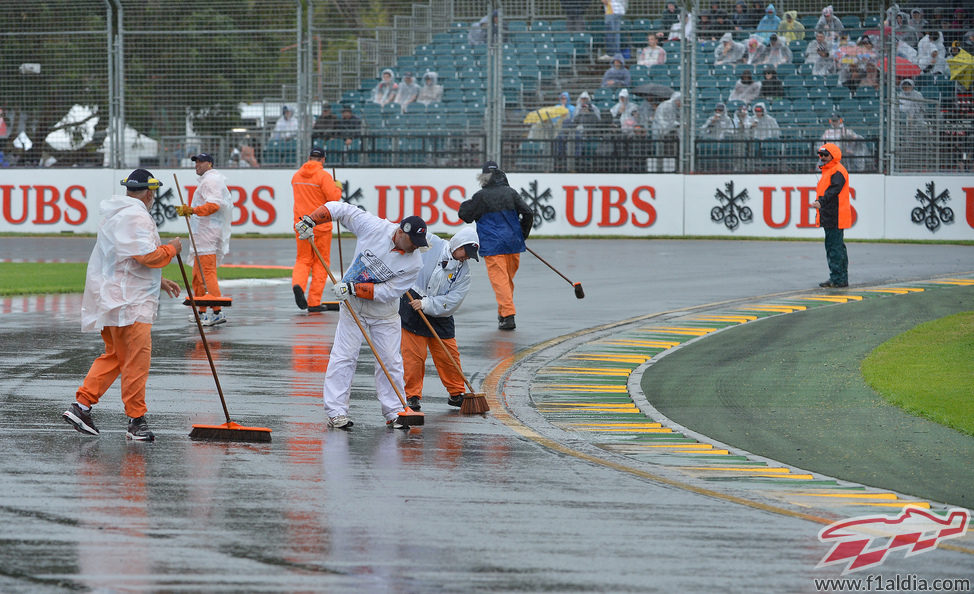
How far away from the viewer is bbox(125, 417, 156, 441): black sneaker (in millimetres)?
8742

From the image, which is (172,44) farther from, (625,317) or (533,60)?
(625,317)

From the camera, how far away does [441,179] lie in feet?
92.8

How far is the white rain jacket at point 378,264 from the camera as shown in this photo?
366 inches

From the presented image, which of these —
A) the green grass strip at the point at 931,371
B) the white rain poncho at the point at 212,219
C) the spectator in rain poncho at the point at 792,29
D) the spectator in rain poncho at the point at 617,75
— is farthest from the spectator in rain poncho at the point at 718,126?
the white rain poncho at the point at 212,219

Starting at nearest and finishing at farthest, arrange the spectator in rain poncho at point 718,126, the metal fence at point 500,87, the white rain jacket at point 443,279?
the white rain jacket at point 443,279, the metal fence at point 500,87, the spectator in rain poncho at point 718,126

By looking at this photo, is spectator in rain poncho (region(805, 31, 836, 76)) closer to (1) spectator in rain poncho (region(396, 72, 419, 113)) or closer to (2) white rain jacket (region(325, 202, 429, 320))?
(1) spectator in rain poncho (region(396, 72, 419, 113))

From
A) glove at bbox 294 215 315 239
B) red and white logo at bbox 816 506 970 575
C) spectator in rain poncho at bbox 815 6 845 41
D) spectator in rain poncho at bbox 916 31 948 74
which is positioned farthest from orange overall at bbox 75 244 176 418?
spectator in rain poncho at bbox 815 6 845 41

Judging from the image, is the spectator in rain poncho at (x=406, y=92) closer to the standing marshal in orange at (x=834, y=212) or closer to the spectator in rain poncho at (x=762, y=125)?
the spectator in rain poncho at (x=762, y=125)

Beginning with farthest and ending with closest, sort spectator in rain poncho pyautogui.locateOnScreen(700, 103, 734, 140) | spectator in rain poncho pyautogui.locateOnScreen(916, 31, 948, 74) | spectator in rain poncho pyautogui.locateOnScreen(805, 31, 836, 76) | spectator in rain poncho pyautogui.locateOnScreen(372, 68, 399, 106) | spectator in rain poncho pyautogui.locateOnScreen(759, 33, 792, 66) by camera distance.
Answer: spectator in rain poncho pyautogui.locateOnScreen(372, 68, 399, 106), spectator in rain poncho pyautogui.locateOnScreen(759, 33, 792, 66), spectator in rain poncho pyautogui.locateOnScreen(805, 31, 836, 76), spectator in rain poncho pyautogui.locateOnScreen(700, 103, 734, 140), spectator in rain poncho pyautogui.locateOnScreen(916, 31, 948, 74)

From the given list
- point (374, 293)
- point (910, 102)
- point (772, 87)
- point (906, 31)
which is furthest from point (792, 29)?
point (374, 293)

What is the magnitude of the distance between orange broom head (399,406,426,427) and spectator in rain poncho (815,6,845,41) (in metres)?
21.3

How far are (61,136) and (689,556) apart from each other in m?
26.8

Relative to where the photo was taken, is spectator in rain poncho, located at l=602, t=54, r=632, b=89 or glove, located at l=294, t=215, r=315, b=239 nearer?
glove, located at l=294, t=215, r=315, b=239

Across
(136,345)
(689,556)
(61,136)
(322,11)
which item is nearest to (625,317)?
(136,345)
